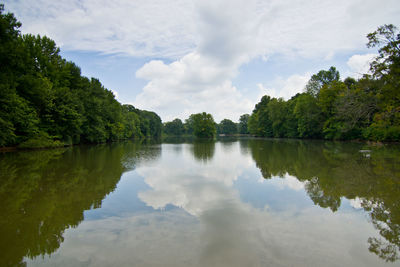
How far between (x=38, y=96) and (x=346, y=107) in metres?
33.9

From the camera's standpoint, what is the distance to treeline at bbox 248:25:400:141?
67.7 feet

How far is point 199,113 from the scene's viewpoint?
298 ft

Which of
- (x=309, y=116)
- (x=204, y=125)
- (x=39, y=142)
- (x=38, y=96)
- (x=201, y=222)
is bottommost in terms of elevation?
(x=201, y=222)

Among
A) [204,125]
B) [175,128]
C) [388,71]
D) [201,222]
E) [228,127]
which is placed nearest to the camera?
[201,222]

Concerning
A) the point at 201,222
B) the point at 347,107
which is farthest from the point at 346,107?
the point at 201,222

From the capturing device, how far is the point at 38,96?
25359 mm

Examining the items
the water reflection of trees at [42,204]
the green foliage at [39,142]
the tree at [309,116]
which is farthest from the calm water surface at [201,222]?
the tree at [309,116]

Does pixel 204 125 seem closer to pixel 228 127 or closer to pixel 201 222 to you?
pixel 228 127

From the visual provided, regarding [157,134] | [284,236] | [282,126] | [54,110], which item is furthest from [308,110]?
[157,134]

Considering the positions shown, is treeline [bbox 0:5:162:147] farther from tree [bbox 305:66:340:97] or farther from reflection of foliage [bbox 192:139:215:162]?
tree [bbox 305:66:340:97]

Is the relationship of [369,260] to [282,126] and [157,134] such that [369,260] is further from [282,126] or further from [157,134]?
[157,134]

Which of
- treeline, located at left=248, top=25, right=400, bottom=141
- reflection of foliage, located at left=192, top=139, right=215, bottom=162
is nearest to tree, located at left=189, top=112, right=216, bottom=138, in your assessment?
treeline, located at left=248, top=25, right=400, bottom=141

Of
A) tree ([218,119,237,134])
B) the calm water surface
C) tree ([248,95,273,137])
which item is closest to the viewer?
the calm water surface

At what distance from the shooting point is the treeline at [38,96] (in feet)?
67.8
